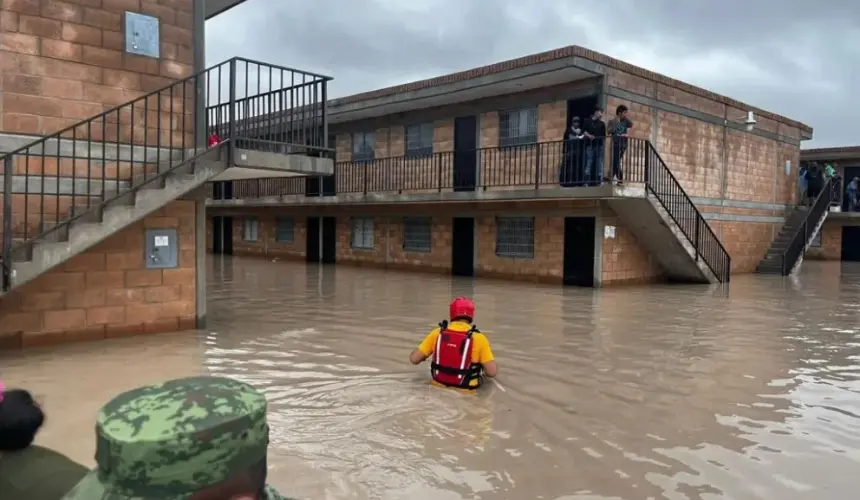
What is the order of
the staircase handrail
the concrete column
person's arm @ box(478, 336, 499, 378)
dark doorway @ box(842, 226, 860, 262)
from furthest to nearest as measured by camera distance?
dark doorway @ box(842, 226, 860, 262) → the staircase handrail → the concrete column → person's arm @ box(478, 336, 499, 378)

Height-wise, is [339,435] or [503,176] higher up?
[503,176]

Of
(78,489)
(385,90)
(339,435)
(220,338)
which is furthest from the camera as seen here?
(385,90)

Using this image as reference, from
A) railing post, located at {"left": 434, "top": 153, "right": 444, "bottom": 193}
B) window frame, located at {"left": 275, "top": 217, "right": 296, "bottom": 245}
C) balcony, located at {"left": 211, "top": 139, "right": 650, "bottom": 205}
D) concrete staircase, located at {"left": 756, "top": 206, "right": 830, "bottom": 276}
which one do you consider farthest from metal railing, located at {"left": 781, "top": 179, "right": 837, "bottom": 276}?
window frame, located at {"left": 275, "top": 217, "right": 296, "bottom": 245}

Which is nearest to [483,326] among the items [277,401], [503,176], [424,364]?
[424,364]

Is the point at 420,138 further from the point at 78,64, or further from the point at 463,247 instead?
the point at 78,64

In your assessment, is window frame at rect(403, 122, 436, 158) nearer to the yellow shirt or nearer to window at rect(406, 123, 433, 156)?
window at rect(406, 123, 433, 156)

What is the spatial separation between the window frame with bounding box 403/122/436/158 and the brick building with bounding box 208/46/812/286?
47 millimetres

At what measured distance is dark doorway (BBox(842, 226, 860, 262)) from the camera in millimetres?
27875

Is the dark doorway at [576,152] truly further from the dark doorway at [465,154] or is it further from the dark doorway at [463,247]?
the dark doorway at [463,247]

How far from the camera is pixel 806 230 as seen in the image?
20.8m

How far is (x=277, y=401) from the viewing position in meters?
5.69

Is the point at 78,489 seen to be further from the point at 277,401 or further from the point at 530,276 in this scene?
the point at 530,276

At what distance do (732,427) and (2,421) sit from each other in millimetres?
4855

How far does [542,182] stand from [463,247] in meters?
3.48
